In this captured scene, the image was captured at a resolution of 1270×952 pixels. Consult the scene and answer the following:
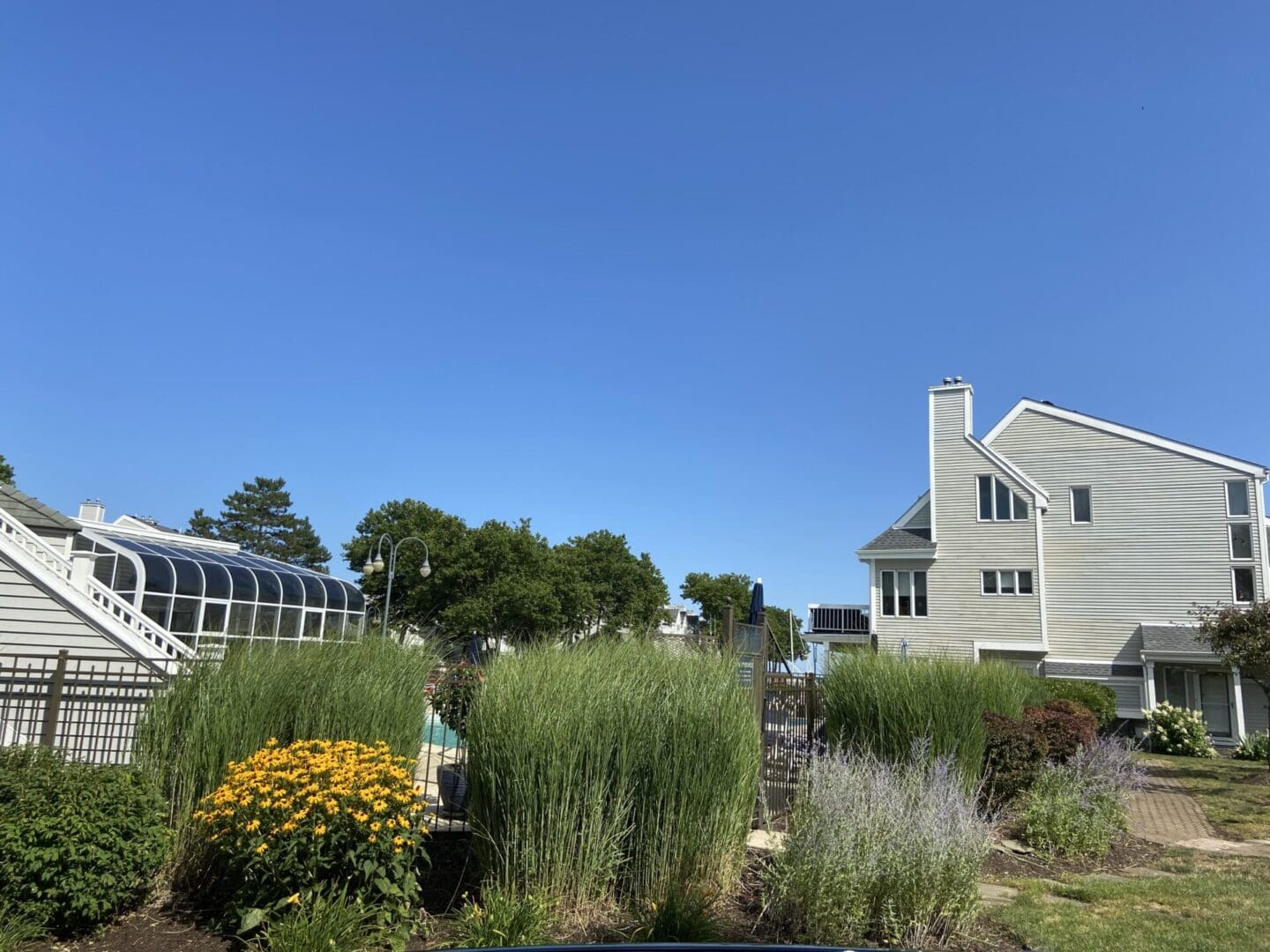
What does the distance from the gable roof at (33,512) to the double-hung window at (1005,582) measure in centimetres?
2599

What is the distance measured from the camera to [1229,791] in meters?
13.3

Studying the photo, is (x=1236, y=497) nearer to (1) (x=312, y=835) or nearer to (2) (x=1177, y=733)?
(2) (x=1177, y=733)

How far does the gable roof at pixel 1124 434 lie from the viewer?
2502cm

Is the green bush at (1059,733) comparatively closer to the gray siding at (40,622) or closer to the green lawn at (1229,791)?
the green lawn at (1229,791)

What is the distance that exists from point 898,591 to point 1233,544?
33.2 ft

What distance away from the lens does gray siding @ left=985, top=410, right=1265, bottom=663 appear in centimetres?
2517

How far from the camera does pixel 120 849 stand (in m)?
4.82

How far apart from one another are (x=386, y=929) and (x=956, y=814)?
3616 millimetres

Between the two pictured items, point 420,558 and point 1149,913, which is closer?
point 1149,913

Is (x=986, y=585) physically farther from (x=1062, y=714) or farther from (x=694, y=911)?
(x=694, y=911)

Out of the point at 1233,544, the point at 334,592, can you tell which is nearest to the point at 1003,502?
the point at 1233,544

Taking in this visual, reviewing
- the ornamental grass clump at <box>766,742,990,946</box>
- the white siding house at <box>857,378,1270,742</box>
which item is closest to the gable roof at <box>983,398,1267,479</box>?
the white siding house at <box>857,378,1270,742</box>

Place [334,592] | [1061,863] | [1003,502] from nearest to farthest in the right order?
[1061,863] < [334,592] < [1003,502]

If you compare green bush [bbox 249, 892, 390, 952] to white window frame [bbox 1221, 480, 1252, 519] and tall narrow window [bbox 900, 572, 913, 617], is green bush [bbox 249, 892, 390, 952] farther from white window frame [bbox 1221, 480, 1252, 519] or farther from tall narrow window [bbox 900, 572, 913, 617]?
white window frame [bbox 1221, 480, 1252, 519]
